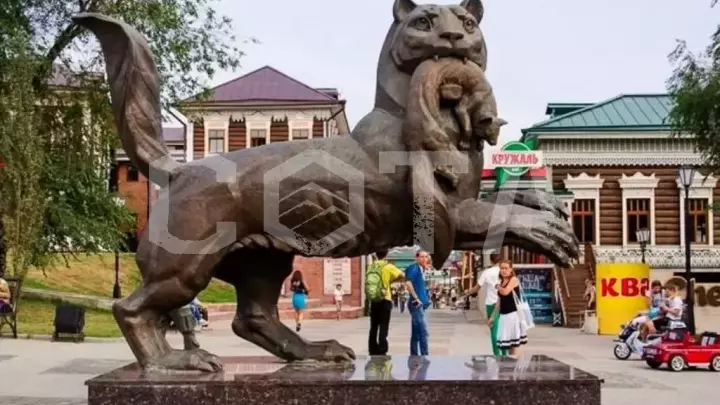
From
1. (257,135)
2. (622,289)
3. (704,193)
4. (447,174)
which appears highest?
(257,135)

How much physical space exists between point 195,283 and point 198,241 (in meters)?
0.25

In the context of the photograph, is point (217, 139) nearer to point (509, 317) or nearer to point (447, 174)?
point (509, 317)

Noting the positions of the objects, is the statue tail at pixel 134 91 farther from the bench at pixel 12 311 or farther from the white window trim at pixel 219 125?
the white window trim at pixel 219 125

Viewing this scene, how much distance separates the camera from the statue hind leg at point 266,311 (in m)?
5.92

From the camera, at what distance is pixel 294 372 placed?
5375 millimetres

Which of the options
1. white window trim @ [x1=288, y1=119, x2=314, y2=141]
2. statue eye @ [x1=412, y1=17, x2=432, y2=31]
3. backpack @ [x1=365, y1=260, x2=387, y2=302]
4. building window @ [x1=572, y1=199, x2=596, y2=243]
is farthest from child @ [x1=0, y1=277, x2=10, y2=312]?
white window trim @ [x1=288, y1=119, x2=314, y2=141]

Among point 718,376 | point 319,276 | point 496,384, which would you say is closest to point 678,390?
point 718,376

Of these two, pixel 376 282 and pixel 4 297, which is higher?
pixel 376 282

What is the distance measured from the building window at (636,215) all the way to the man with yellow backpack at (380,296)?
24794 mm

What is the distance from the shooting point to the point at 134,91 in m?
5.70

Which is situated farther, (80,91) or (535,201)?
(80,91)

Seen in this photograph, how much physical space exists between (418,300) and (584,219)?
81.2ft

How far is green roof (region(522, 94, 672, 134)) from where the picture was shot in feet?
117

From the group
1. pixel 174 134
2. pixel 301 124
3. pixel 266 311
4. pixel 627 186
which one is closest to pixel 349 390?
pixel 266 311
